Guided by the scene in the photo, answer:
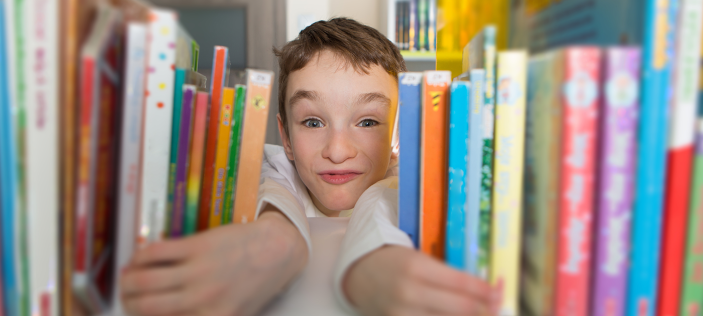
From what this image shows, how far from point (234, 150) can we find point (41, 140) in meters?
0.22

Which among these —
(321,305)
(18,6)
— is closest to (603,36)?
(321,305)

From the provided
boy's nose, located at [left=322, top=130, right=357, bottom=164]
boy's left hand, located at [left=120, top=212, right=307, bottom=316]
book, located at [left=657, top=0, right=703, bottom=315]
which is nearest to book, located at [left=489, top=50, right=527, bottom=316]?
book, located at [left=657, top=0, right=703, bottom=315]

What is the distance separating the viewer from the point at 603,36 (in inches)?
13.1

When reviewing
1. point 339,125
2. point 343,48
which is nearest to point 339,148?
point 339,125

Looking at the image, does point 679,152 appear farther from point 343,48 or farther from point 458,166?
point 343,48

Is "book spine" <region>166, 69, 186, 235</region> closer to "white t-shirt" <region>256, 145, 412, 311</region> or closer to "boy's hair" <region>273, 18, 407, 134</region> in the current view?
"white t-shirt" <region>256, 145, 412, 311</region>

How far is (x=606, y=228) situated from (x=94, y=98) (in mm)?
487

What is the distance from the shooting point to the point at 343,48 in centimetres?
91

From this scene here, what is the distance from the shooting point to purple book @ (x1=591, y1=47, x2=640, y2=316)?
1.08ft

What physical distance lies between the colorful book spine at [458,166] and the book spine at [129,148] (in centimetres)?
33

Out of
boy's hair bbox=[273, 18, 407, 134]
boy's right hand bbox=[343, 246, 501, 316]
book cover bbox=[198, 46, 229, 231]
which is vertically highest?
boy's hair bbox=[273, 18, 407, 134]

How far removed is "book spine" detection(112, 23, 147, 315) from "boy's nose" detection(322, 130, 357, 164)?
18.8 inches

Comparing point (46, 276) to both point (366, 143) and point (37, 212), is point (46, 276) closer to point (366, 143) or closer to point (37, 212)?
point (37, 212)

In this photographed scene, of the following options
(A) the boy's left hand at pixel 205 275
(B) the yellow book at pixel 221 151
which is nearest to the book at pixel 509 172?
(A) the boy's left hand at pixel 205 275
